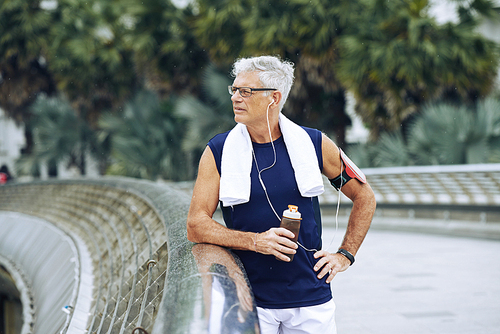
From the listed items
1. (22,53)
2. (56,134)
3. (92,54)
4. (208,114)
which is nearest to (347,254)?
(208,114)

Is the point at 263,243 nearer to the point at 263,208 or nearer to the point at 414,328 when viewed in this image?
the point at 263,208

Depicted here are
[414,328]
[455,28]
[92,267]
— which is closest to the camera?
[414,328]

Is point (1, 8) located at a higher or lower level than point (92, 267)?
higher

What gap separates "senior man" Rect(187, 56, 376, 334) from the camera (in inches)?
77.3

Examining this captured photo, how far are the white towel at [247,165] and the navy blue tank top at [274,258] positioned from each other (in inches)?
1.5

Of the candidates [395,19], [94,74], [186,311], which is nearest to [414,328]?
[186,311]

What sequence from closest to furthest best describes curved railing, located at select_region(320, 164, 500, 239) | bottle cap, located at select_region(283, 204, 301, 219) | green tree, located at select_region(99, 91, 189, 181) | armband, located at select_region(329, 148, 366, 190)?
bottle cap, located at select_region(283, 204, 301, 219)
armband, located at select_region(329, 148, 366, 190)
curved railing, located at select_region(320, 164, 500, 239)
green tree, located at select_region(99, 91, 189, 181)

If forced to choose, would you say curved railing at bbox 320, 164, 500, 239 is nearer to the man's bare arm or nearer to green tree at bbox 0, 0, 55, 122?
the man's bare arm

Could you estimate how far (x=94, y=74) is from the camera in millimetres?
16062

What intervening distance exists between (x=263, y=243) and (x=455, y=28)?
9542 mm

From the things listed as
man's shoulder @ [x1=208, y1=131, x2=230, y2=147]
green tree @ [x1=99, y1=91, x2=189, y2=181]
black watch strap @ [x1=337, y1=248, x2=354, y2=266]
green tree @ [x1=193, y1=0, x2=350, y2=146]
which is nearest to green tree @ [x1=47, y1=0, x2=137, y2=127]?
green tree @ [x1=99, y1=91, x2=189, y2=181]

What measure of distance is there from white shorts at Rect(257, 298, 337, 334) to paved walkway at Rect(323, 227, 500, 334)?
2.37m

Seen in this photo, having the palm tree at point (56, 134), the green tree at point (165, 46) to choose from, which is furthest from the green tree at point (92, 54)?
the green tree at point (165, 46)

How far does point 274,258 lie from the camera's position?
6.47 feet
